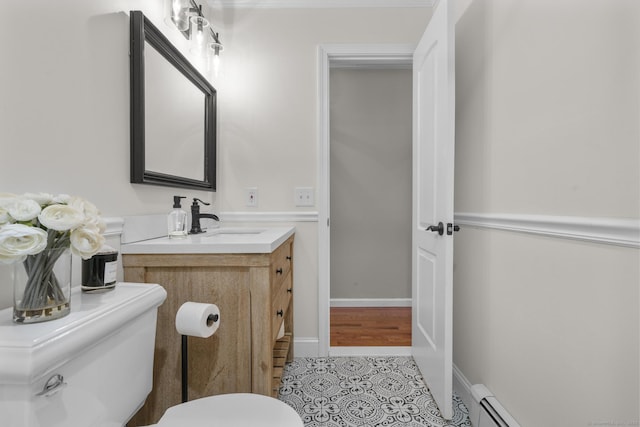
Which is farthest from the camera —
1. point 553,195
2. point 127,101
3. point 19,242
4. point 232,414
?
point 127,101

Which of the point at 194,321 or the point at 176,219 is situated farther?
the point at 176,219

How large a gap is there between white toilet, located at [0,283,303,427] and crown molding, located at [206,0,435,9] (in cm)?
189

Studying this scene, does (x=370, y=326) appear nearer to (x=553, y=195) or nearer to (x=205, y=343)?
(x=205, y=343)

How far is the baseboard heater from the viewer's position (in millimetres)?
1205

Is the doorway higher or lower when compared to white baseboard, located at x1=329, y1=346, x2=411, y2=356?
higher

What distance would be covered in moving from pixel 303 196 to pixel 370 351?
111 cm

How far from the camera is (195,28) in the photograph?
1737 mm

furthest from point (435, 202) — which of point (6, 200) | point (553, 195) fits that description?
point (6, 200)

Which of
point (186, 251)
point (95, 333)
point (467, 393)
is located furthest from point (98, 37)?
point (467, 393)

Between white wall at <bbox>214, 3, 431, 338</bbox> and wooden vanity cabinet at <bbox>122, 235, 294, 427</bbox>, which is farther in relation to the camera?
white wall at <bbox>214, 3, 431, 338</bbox>

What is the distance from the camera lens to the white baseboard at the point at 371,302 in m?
3.07

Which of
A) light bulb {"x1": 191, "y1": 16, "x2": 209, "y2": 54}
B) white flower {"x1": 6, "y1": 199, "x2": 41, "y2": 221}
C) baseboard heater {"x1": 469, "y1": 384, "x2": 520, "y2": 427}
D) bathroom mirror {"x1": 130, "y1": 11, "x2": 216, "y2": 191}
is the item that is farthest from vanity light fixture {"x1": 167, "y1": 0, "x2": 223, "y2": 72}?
baseboard heater {"x1": 469, "y1": 384, "x2": 520, "y2": 427}

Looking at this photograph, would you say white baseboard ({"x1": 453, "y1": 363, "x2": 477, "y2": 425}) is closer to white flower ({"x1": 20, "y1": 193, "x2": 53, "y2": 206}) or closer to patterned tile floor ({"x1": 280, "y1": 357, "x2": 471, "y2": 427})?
patterned tile floor ({"x1": 280, "y1": 357, "x2": 471, "y2": 427})

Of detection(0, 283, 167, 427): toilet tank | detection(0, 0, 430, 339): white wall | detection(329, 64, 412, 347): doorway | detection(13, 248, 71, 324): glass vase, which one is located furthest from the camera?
detection(329, 64, 412, 347): doorway
